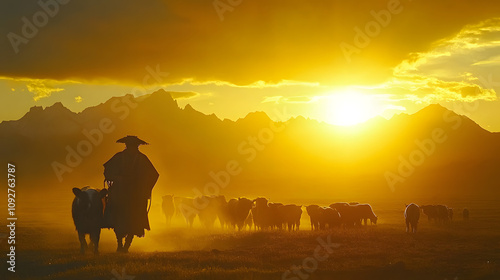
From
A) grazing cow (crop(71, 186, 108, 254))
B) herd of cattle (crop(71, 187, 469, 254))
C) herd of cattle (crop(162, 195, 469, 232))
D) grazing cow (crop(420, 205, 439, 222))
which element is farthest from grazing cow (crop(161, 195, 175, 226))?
grazing cow (crop(71, 186, 108, 254))

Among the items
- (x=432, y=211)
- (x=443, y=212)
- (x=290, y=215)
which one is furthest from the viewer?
(x=432, y=211)

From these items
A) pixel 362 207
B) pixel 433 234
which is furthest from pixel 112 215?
pixel 362 207

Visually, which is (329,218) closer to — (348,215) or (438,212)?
(348,215)

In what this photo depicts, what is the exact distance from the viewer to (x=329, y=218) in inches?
1484

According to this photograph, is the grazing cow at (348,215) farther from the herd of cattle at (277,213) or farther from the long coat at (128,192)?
the long coat at (128,192)

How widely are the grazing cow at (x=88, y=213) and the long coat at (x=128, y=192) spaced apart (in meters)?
0.41

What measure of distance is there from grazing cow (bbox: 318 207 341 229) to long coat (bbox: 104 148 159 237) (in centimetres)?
1976

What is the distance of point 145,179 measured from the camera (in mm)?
20656

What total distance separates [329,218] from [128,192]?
20.9 meters

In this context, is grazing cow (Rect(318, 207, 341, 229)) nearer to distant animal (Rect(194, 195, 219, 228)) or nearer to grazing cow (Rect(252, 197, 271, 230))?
grazing cow (Rect(252, 197, 271, 230))

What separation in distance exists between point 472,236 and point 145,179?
68.2 feet

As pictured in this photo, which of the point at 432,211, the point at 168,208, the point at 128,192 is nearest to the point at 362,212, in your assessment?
the point at 432,211

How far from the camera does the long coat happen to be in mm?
19859

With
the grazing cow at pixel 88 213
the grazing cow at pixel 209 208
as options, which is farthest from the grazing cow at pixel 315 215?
the grazing cow at pixel 88 213
